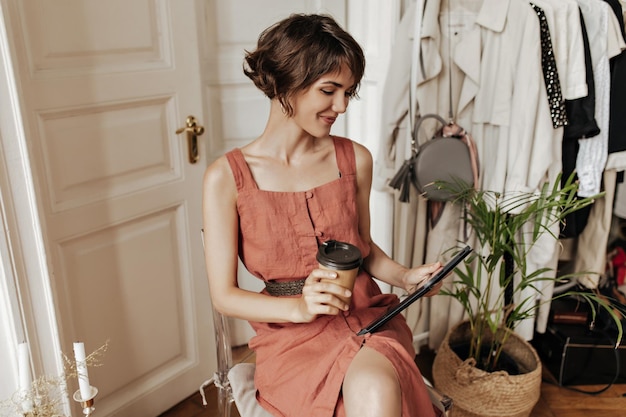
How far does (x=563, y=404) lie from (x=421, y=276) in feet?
4.15

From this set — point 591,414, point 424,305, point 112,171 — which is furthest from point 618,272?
point 112,171

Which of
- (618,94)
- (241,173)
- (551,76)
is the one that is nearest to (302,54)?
(241,173)

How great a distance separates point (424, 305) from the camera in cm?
231

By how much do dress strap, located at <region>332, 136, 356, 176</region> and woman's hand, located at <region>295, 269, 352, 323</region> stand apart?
0.42 metres

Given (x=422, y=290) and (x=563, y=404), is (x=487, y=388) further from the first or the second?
(x=422, y=290)

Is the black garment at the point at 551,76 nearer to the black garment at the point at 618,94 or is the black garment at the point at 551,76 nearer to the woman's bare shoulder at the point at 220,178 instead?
the black garment at the point at 618,94

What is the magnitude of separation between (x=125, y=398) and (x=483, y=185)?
1461 mm

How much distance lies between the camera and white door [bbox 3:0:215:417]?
1450mm

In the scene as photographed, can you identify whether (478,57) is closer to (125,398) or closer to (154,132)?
(154,132)

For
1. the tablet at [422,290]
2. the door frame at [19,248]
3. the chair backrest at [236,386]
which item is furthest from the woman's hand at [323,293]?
the door frame at [19,248]

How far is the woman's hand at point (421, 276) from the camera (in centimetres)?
121

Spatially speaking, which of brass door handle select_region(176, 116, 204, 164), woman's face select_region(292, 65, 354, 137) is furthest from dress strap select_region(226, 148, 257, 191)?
brass door handle select_region(176, 116, 204, 164)

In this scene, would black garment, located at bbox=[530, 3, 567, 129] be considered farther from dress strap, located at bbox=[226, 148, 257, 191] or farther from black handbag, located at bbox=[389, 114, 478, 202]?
dress strap, located at bbox=[226, 148, 257, 191]

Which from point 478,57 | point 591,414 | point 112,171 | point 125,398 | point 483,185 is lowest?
point 591,414
